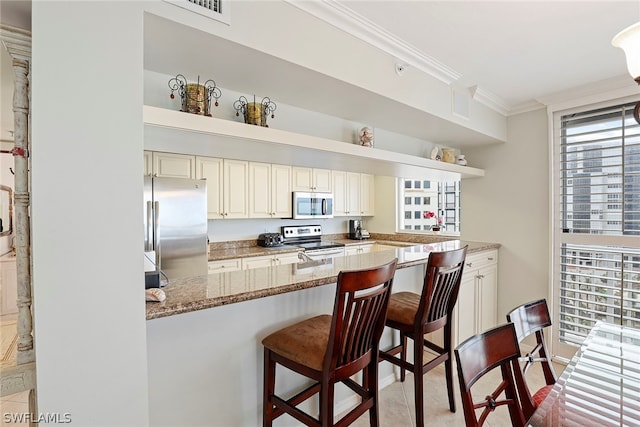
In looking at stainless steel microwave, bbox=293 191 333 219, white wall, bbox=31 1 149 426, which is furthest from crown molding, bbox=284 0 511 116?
stainless steel microwave, bbox=293 191 333 219

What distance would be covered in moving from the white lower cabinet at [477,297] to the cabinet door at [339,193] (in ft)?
7.64

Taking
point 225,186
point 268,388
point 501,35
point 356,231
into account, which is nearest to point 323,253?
point 356,231

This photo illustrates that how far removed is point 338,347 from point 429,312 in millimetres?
832

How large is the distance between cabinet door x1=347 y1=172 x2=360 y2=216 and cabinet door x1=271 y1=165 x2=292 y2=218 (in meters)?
1.13

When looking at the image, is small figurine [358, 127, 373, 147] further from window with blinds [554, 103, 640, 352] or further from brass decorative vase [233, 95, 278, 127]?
window with blinds [554, 103, 640, 352]

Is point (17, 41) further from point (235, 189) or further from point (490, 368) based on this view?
point (235, 189)

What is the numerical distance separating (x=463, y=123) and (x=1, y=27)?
2.72 meters

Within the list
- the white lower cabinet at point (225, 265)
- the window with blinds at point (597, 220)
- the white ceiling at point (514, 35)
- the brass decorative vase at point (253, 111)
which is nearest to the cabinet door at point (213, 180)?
the white lower cabinet at point (225, 265)

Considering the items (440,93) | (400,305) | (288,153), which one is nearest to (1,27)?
(288,153)

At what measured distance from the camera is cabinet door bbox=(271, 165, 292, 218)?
4270 millimetres

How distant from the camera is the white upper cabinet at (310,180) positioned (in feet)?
14.7

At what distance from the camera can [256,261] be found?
12.5 feet

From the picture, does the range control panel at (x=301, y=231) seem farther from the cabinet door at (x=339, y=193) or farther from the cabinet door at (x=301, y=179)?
the cabinet door at (x=301, y=179)

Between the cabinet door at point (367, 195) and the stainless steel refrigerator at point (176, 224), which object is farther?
the cabinet door at point (367, 195)
